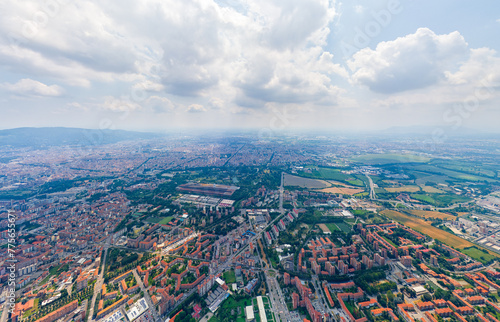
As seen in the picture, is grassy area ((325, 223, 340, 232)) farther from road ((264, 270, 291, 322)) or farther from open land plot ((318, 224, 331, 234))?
road ((264, 270, 291, 322))

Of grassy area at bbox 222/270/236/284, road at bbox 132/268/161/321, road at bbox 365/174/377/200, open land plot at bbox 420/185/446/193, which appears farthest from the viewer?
open land plot at bbox 420/185/446/193

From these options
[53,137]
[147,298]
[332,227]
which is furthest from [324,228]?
[53,137]

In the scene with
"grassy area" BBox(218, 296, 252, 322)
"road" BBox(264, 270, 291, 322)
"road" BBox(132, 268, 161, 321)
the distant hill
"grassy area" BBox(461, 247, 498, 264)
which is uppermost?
the distant hill

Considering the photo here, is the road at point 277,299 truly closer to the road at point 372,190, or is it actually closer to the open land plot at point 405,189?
the road at point 372,190

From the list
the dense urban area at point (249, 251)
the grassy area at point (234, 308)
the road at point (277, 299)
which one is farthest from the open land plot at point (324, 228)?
the grassy area at point (234, 308)

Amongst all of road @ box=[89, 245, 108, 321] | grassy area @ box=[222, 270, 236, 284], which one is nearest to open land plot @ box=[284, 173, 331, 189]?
grassy area @ box=[222, 270, 236, 284]

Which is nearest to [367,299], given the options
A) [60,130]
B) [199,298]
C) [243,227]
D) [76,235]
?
[199,298]

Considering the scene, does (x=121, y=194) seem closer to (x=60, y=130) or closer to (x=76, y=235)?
(x=76, y=235)
